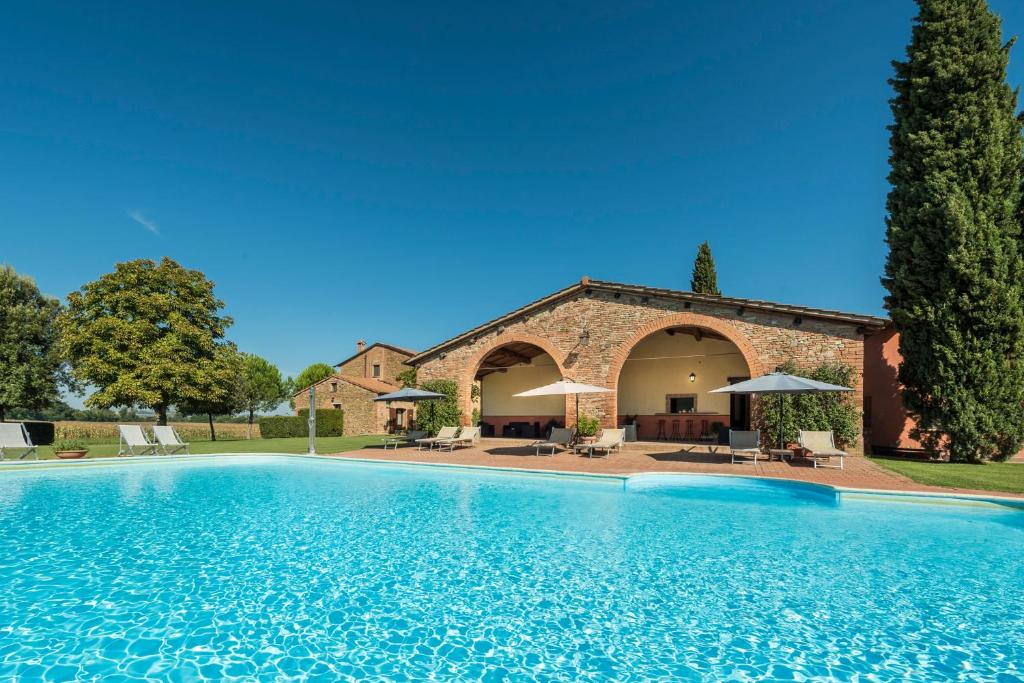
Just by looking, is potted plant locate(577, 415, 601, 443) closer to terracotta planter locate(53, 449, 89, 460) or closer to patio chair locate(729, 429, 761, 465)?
patio chair locate(729, 429, 761, 465)

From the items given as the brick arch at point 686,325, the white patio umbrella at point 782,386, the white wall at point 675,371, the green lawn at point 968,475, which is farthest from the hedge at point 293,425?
the green lawn at point 968,475

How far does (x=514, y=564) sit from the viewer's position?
223 inches

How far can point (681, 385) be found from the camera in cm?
2161

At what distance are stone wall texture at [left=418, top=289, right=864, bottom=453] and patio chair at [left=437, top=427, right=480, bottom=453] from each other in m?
1.61

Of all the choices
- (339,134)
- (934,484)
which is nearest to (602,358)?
(934,484)

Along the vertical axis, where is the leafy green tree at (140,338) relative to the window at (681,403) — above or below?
above

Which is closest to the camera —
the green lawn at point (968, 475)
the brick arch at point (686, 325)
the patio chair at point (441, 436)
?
the green lawn at point (968, 475)

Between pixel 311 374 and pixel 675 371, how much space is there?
53861 millimetres

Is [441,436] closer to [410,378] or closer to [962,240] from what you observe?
[410,378]

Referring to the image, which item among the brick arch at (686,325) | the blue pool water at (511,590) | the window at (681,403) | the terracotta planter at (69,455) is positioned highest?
the brick arch at (686,325)

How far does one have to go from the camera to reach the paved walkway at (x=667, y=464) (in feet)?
32.4

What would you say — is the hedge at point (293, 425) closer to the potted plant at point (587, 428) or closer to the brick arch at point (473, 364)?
the brick arch at point (473, 364)

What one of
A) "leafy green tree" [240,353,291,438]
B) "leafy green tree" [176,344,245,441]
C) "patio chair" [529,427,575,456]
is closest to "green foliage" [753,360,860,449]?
"patio chair" [529,427,575,456]

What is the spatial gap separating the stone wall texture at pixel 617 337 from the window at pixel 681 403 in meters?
5.98
